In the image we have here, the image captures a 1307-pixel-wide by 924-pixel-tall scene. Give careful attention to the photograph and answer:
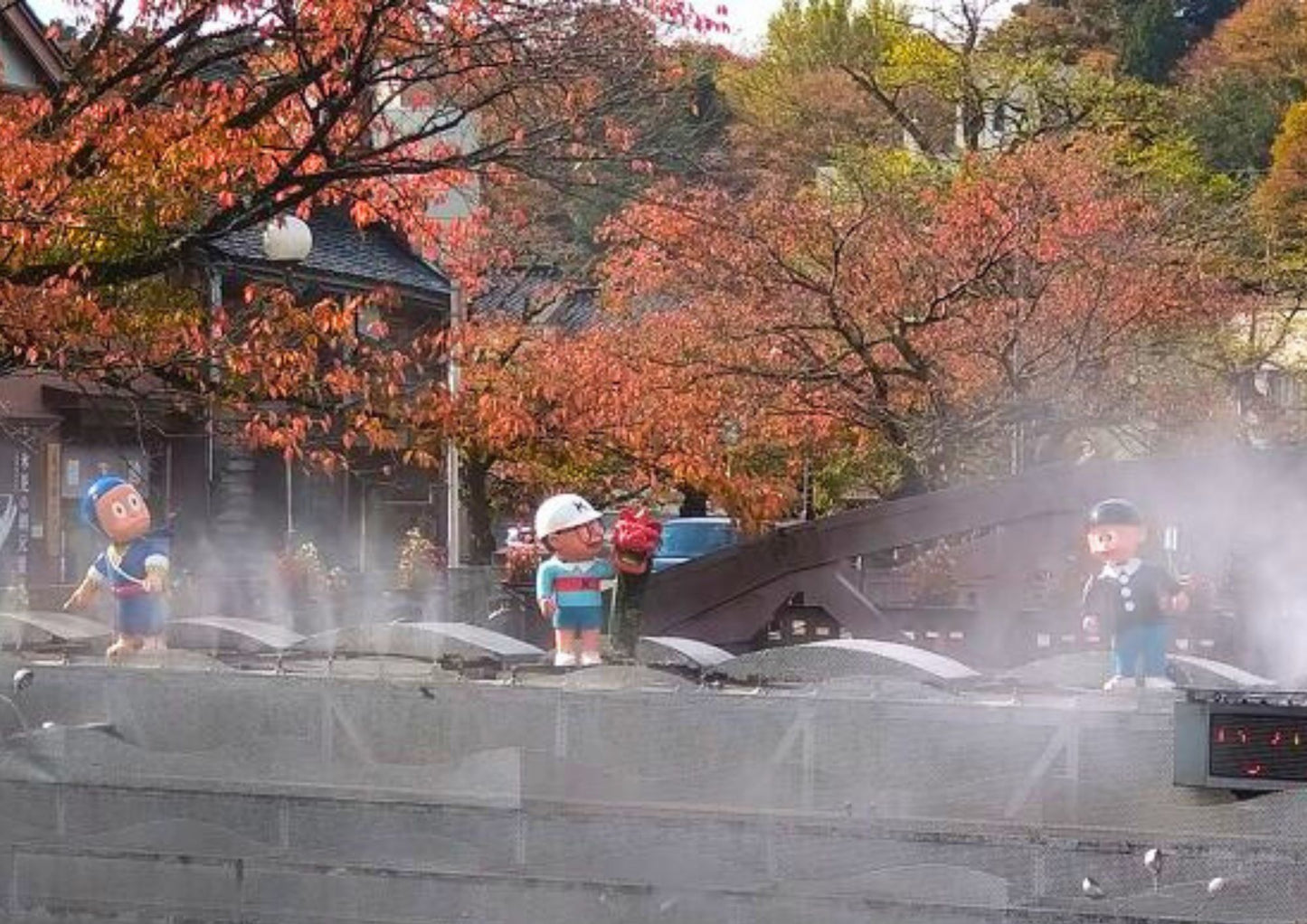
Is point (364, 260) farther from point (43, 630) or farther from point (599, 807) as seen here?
point (599, 807)

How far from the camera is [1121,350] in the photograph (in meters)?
20.7

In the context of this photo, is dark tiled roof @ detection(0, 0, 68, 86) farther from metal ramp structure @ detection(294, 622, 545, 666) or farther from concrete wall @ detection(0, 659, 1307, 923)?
concrete wall @ detection(0, 659, 1307, 923)

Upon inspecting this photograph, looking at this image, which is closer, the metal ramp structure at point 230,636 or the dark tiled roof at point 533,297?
the metal ramp structure at point 230,636

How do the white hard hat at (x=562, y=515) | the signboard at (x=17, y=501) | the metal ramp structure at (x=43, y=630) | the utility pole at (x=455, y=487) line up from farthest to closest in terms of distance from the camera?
the signboard at (x=17, y=501), the utility pole at (x=455, y=487), the white hard hat at (x=562, y=515), the metal ramp structure at (x=43, y=630)

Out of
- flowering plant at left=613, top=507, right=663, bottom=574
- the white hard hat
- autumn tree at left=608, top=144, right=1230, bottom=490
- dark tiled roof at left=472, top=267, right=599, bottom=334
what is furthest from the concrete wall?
dark tiled roof at left=472, top=267, right=599, bottom=334

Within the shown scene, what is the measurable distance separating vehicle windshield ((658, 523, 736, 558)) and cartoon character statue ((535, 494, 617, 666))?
17.1 metres

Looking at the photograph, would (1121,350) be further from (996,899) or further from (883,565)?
(996,899)

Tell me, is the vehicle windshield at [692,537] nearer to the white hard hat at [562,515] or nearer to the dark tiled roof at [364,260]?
the dark tiled roof at [364,260]

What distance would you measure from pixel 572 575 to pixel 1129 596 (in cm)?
304

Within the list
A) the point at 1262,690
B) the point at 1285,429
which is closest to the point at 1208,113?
the point at 1285,429

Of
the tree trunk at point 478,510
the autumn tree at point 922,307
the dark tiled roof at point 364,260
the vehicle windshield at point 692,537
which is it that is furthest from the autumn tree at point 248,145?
the vehicle windshield at point 692,537

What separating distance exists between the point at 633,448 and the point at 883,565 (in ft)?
21.6

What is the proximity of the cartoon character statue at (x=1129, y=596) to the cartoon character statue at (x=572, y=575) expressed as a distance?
2617 mm

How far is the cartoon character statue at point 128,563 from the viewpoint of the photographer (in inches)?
384
